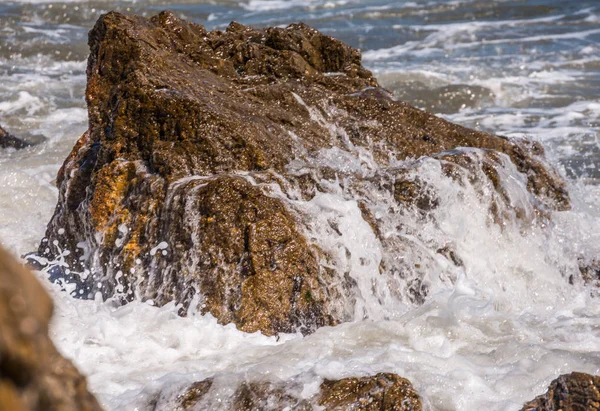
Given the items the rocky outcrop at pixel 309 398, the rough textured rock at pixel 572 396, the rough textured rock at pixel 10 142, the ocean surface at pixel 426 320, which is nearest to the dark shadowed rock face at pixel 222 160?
the ocean surface at pixel 426 320

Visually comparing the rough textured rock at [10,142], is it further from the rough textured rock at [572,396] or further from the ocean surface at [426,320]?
the rough textured rock at [572,396]

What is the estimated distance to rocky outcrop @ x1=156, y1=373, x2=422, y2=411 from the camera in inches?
118

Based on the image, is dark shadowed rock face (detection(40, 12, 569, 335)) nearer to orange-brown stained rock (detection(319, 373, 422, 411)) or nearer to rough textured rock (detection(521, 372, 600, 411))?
orange-brown stained rock (detection(319, 373, 422, 411))

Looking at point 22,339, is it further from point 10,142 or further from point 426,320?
point 10,142

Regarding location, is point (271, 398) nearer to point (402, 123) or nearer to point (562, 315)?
point (562, 315)

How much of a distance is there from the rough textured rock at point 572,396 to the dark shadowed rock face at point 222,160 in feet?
4.86

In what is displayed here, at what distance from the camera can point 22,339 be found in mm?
1135

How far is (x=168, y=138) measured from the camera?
15.5 ft

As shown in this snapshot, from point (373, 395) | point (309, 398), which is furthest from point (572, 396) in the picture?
point (309, 398)

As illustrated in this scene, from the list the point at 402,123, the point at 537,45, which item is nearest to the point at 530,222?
the point at 402,123

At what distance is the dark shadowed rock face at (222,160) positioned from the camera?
4223 mm

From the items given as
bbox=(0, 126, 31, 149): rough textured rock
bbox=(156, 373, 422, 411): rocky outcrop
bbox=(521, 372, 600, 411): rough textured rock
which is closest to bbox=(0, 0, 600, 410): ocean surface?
bbox=(156, 373, 422, 411): rocky outcrop

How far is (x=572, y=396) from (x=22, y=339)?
2.18 metres

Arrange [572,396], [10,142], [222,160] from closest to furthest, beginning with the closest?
[572,396] → [222,160] → [10,142]
